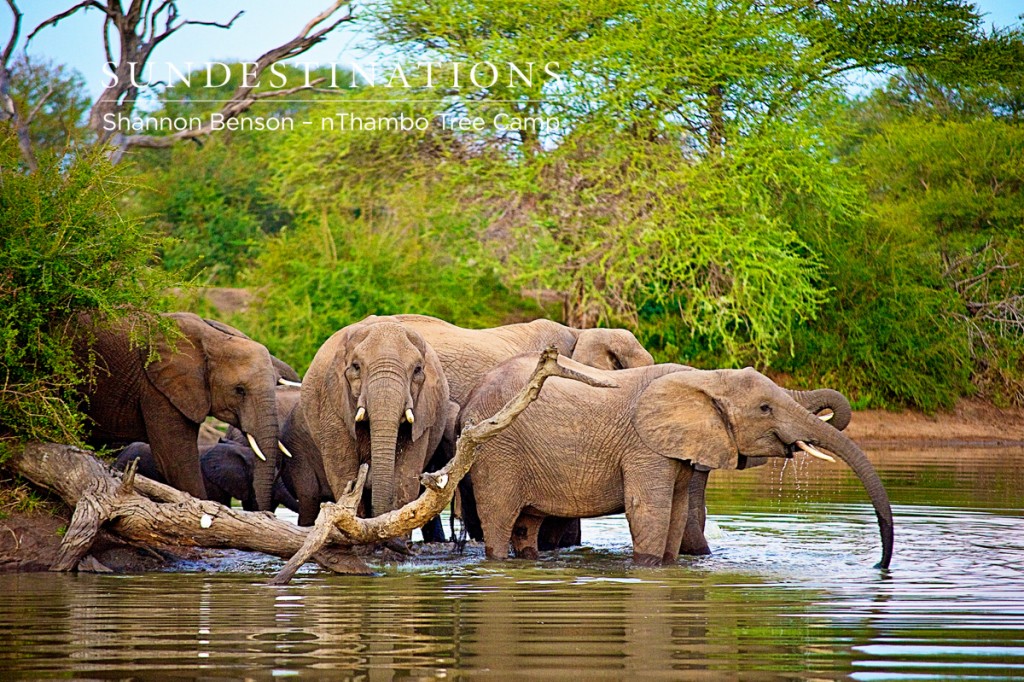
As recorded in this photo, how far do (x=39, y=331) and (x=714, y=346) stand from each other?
19.3 metres

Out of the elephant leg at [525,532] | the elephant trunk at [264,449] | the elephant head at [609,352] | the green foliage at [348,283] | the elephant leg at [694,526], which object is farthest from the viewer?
the green foliage at [348,283]

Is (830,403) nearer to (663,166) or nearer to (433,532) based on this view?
(433,532)

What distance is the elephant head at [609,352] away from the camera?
48.7ft

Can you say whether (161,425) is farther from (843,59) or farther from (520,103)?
(843,59)

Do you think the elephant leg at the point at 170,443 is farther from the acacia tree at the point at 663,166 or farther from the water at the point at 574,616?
the acacia tree at the point at 663,166

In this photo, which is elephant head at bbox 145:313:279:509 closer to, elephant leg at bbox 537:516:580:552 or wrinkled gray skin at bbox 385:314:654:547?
wrinkled gray skin at bbox 385:314:654:547

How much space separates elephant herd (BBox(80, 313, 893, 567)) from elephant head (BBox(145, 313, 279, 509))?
0.5 inches

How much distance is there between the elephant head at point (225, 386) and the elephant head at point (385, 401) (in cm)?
82

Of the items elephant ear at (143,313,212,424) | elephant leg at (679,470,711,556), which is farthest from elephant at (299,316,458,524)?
elephant leg at (679,470,711,556)

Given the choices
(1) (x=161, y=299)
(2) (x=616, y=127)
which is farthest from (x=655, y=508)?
(2) (x=616, y=127)

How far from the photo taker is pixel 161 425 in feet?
44.0

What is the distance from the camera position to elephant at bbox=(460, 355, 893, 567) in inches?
454

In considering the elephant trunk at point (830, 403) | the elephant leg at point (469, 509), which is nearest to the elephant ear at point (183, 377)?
the elephant leg at point (469, 509)

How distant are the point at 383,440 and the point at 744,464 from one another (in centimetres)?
278
